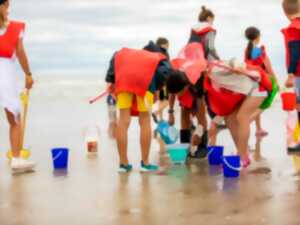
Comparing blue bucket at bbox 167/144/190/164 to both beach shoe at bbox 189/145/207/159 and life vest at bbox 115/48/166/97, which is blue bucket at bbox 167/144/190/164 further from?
life vest at bbox 115/48/166/97

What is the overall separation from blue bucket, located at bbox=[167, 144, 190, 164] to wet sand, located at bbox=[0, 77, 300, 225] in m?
0.11

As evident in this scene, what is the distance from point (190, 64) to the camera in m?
7.23

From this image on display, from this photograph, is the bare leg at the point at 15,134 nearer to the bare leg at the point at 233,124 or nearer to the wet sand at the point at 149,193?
the wet sand at the point at 149,193

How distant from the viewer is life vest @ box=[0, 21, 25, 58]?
7.05 metres

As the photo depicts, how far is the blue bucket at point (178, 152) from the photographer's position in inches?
294

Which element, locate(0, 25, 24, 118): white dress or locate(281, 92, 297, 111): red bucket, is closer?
locate(0, 25, 24, 118): white dress

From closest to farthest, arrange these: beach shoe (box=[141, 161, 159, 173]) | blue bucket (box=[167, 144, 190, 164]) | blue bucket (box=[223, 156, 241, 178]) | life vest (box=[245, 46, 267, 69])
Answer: blue bucket (box=[223, 156, 241, 178]), beach shoe (box=[141, 161, 159, 173]), blue bucket (box=[167, 144, 190, 164]), life vest (box=[245, 46, 267, 69])

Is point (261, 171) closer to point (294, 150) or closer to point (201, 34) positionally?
point (294, 150)

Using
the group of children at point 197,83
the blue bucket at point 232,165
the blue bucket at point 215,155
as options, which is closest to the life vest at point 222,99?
the group of children at point 197,83

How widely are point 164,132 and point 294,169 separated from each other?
5.89ft

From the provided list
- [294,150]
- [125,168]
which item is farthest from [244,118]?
[294,150]

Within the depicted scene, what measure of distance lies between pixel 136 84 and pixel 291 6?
170cm

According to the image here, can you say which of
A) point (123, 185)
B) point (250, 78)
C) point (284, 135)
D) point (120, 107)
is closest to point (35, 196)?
point (123, 185)

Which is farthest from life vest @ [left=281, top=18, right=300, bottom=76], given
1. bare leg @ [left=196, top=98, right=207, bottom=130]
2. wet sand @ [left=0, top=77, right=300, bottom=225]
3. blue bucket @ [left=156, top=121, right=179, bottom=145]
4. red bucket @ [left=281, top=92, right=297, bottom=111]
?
red bucket @ [left=281, top=92, right=297, bottom=111]
